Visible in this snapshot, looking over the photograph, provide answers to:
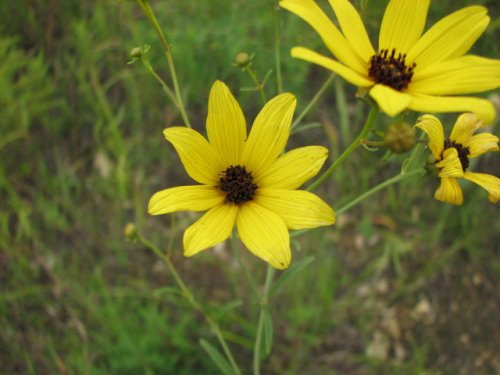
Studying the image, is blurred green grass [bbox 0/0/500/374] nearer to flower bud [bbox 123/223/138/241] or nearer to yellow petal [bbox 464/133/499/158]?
flower bud [bbox 123/223/138/241]

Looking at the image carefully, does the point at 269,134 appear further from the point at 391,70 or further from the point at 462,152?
the point at 462,152

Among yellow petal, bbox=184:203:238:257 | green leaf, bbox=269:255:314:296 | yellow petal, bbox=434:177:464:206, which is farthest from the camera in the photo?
green leaf, bbox=269:255:314:296

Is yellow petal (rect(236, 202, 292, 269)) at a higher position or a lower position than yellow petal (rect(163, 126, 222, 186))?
lower

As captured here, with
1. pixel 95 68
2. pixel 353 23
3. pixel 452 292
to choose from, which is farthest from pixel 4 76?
pixel 452 292

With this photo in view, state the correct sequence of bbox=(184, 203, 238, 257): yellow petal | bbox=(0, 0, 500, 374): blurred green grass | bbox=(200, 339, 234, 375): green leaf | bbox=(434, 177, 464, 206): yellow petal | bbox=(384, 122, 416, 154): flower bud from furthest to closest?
bbox=(0, 0, 500, 374): blurred green grass < bbox=(200, 339, 234, 375): green leaf < bbox=(434, 177, 464, 206): yellow petal < bbox=(184, 203, 238, 257): yellow petal < bbox=(384, 122, 416, 154): flower bud

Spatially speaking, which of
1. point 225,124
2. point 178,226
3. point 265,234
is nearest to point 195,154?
point 225,124

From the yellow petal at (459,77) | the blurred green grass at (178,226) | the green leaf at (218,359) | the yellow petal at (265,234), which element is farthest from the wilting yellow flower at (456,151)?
the blurred green grass at (178,226)

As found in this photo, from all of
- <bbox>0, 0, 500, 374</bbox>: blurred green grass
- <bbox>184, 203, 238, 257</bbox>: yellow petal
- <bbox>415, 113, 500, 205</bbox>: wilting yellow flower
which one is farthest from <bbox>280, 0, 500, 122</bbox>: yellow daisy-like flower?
<bbox>0, 0, 500, 374</bbox>: blurred green grass
